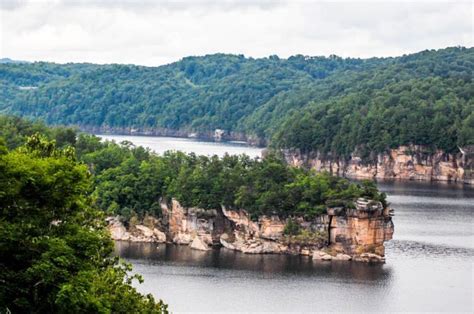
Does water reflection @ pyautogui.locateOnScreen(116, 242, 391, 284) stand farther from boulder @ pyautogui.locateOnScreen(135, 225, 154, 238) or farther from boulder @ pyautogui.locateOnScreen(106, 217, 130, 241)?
boulder @ pyautogui.locateOnScreen(135, 225, 154, 238)

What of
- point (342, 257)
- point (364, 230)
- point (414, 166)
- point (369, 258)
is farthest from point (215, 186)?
point (414, 166)

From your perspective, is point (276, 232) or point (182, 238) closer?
point (276, 232)

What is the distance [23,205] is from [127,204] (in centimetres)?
5985

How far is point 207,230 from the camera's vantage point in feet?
280

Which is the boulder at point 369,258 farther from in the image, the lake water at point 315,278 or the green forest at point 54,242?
the green forest at point 54,242

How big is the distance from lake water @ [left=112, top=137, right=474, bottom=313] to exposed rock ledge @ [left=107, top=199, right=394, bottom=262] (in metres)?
1.66

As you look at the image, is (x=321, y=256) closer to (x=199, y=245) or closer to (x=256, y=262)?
(x=256, y=262)

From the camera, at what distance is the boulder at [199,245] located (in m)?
82.8

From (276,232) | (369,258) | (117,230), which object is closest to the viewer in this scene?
(369,258)

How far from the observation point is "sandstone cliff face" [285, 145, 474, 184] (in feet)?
504

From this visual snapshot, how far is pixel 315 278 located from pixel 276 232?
12.7 m

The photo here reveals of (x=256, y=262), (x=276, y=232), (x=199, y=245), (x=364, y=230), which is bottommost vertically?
(x=256, y=262)

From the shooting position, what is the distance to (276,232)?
271ft

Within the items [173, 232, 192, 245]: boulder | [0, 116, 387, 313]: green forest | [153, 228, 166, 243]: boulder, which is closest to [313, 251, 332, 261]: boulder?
[173, 232, 192, 245]: boulder
